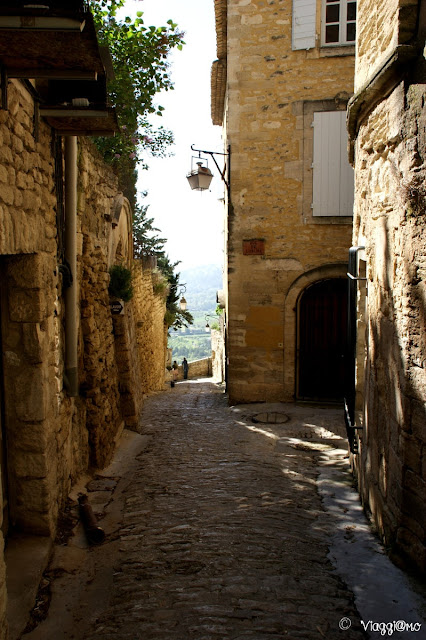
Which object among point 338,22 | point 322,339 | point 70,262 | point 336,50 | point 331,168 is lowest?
point 322,339

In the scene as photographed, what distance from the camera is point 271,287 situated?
945cm

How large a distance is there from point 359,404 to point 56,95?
4.29 meters

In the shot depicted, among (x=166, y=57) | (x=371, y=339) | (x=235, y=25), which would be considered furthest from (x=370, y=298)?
(x=235, y=25)

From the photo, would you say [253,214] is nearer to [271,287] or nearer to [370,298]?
[271,287]

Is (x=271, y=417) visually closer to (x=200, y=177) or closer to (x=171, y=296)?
(x=200, y=177)

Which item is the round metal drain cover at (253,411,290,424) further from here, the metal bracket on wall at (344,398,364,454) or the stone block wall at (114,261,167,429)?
the metal bracket on wall at (344,398,364,454)

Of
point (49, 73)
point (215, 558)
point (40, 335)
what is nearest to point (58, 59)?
point (49, 73)

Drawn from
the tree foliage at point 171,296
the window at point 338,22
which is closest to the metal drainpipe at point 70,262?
the window at point 338,22

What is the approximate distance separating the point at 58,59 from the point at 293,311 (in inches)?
277

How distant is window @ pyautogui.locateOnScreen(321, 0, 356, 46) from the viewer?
8.91 metres

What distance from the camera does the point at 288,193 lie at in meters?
9.33

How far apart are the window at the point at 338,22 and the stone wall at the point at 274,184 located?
21 cm

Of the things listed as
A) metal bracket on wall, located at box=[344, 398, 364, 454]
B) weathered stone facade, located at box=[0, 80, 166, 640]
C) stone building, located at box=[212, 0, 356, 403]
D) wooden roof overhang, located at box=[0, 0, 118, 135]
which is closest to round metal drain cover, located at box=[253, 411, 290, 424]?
stone building, located at box=[212, 0, 356, 403]

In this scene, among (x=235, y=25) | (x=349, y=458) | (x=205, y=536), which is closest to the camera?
(x=205, y=536)
